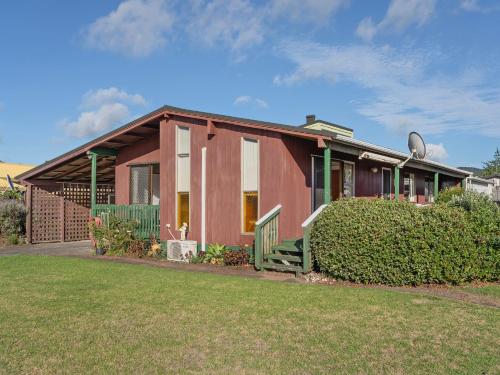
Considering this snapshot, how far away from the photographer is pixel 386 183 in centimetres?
1711

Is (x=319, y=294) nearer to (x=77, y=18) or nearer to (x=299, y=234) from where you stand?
(x=299, y=234)

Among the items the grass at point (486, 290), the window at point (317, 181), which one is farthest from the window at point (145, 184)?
the grass at point (486, 290)

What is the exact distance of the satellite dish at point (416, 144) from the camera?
14440 millimetres

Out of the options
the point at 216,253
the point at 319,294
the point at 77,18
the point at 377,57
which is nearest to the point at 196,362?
the point at 319,294

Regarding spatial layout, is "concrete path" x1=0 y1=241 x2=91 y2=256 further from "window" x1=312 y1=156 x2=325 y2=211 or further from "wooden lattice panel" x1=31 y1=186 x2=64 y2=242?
"window" x1=312 y1=156 x2=325 y2=211

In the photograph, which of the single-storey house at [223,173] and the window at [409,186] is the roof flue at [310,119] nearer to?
the single-storey house at [223,173]

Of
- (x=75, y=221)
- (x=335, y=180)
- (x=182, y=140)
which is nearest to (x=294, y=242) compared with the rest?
(x=335, y=180)

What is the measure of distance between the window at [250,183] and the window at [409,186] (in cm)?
967

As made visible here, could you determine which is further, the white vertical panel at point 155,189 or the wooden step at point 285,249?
the white vertical panel at point 155,189

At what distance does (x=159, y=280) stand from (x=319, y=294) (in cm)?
326

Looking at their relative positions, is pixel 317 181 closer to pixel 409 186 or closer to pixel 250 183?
pixel 250 183

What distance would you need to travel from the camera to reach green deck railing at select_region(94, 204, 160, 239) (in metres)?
13.6

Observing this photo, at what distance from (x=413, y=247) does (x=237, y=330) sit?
439 centimetres

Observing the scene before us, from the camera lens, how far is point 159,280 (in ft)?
29.3
